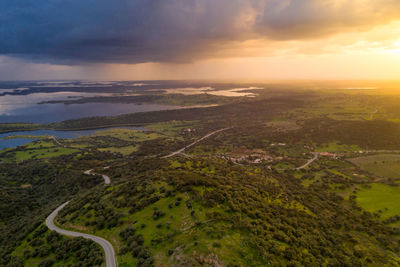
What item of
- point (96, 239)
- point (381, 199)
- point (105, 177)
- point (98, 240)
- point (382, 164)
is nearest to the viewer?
point (98, 240)

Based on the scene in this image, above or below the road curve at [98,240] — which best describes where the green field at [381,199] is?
below

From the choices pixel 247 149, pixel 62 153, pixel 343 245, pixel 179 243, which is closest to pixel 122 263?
pixel 179 243

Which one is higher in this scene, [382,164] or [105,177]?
[382,164]

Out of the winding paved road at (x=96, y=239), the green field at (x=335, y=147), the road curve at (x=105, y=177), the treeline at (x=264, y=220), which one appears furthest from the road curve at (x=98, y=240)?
the green field at (x=335, y=147)

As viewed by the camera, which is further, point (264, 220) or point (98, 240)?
point (264, 220)

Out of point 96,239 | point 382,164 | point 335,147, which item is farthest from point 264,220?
point 335,147

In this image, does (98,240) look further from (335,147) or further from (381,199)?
(335,147)

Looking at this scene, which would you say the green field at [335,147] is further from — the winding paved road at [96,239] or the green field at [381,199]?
the winding paved road at [96,239]
